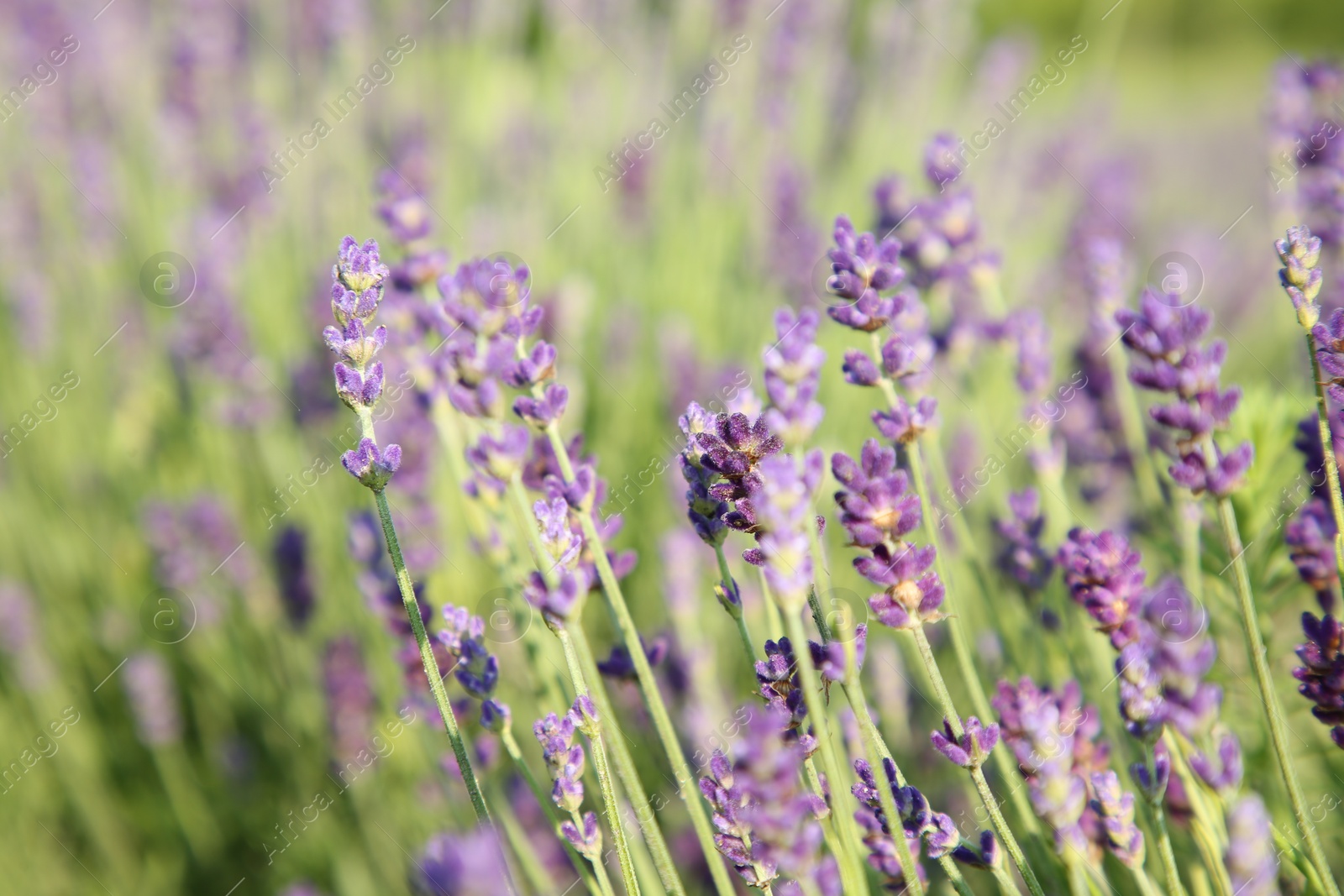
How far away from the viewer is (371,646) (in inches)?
78.7

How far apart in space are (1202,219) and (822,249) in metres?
3.56

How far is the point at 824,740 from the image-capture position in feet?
2.15

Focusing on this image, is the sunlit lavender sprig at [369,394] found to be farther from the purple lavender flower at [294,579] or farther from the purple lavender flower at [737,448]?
the purple lavender flower at [294,579]

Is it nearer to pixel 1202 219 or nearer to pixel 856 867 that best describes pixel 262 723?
pixel 856 867

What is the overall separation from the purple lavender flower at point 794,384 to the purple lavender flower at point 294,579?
53.5 inches

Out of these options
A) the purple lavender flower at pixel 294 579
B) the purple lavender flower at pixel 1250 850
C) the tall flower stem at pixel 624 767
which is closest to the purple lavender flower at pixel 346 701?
the purple lavender flower at pixel 294 579

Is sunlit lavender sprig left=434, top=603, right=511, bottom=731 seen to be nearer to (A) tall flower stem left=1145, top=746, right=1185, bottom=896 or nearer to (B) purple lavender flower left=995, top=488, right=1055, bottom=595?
(A) tall flower stem left=1145, top=746, right=1185, bottom=896

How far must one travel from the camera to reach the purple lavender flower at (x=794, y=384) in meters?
0.73

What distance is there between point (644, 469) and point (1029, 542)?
1.28 meters

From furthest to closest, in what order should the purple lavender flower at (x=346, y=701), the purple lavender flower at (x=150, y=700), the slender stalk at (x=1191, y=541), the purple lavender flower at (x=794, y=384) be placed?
the purple lavender flower at (x=150, y=700) < the purple lavender flower at (x=346, y=701) < the slender stalk at (x=1191, y=541) < the purple lavender flower at (x=794, y=384)

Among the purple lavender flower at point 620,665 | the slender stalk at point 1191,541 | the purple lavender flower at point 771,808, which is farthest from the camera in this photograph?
the slender stalk at point 1191,541

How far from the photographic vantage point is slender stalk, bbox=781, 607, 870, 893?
2.05 feet

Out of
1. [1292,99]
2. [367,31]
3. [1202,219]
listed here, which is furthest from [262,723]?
[1202,219]

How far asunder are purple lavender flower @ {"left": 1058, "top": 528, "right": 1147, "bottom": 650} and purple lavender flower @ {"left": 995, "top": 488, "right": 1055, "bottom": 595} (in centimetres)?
34
